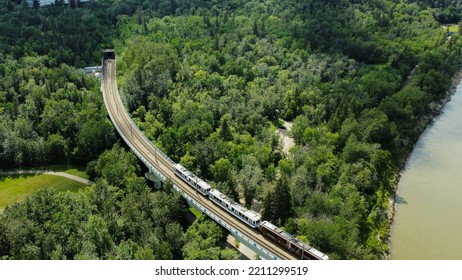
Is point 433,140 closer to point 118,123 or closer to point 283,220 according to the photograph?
point 283,220

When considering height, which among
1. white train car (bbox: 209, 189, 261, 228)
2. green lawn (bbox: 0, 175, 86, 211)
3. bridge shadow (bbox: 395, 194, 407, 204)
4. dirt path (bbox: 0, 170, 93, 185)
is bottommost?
green lawn (bbox: 0, 175, 86, 211)

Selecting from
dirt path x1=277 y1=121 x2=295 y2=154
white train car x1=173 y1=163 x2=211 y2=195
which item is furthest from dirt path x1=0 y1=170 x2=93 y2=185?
dirt path x1=277 y1=121 x2=295 y2=154

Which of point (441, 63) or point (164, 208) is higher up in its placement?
point (441, 63)

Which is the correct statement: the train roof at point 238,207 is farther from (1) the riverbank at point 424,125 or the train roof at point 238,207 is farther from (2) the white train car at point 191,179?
(1) the riverbank at point 424,125

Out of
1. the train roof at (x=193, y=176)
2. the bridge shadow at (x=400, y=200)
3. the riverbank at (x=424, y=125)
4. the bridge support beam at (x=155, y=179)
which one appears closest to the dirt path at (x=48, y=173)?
the bridge support beam at (x=155, y=179)

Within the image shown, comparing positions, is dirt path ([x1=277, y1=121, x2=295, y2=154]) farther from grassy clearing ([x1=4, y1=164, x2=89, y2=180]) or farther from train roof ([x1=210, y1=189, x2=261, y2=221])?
grassy clearing ([x1=4, y1=164, x2=89, y2=180])

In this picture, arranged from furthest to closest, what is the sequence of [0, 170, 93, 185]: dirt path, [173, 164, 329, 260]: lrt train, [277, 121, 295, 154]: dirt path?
[277, 121, 295, 154]: dirt path < [0, 170, 93, 185]: dirt path < [173, 164, 329, 260]: lrt train

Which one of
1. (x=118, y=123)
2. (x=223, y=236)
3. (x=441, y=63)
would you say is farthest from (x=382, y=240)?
(x=441, y=63)
